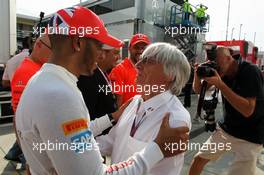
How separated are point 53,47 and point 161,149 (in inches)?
25.7

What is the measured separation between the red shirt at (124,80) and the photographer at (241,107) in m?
0.95

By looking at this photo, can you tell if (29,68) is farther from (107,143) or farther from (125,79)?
(125,79)

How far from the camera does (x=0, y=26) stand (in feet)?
18.1

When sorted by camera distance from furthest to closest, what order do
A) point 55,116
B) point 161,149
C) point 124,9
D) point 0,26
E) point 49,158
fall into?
point 124,9
point 0,26
point 161,149
point 49,158
point 55,116

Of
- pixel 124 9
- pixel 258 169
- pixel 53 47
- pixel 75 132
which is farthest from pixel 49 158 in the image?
pixel 124 9

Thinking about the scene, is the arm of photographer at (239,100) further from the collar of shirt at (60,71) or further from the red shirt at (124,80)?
the collar of shirt at (60,71)

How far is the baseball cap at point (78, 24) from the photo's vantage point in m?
1.13

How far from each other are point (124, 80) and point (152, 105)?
1.63 m

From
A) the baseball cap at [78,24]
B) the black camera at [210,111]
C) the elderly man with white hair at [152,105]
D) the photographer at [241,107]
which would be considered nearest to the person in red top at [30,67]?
the elderly man with white hair at [152,105]

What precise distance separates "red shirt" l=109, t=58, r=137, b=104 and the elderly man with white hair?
4.37ft

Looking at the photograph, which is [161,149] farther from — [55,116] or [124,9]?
[124,9]

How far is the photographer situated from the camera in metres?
2.52

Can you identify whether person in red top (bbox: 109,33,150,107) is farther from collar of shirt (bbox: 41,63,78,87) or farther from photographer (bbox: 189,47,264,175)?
collar of shirt (bbox: 41,63,78,87)

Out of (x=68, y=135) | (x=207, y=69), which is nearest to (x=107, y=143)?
(x=68, y=135)
